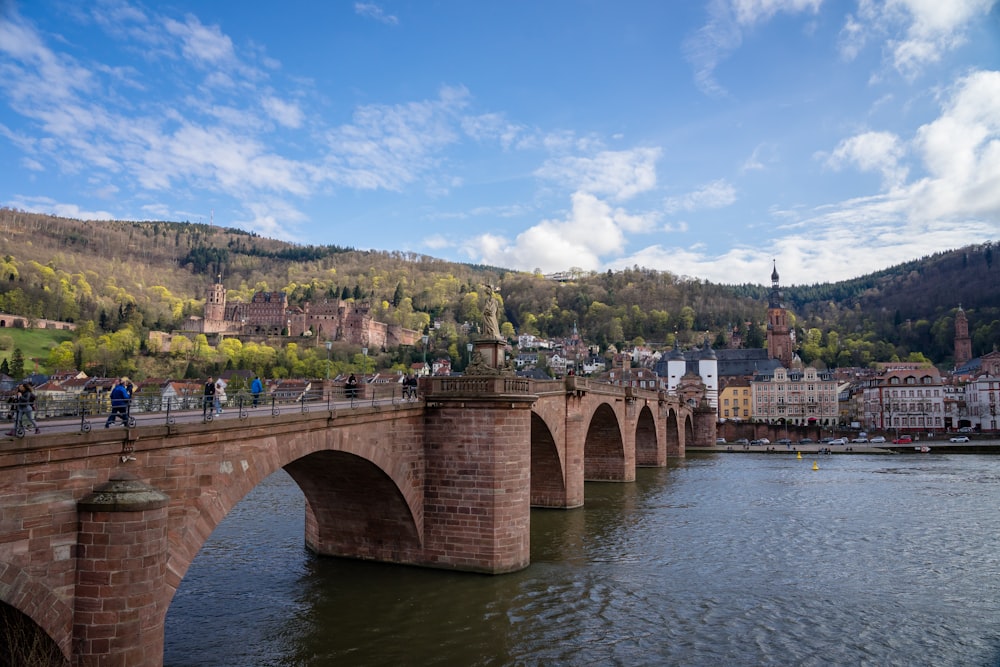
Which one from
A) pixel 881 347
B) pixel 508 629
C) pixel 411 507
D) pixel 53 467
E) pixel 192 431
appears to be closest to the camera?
pixel 53 467

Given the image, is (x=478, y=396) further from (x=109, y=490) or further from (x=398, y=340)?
(x=398, y=340)

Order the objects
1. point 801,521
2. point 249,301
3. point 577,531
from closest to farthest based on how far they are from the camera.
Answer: point 577,531
point 801,521
point 249,301

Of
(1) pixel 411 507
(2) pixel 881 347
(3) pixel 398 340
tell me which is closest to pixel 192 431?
(1) pixel 411 507

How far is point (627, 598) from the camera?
1888 cm

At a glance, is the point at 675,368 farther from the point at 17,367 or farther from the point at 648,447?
the point at 17,367

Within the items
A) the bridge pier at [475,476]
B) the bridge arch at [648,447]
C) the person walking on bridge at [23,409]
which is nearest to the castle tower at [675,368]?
the bridge arch at [648,447]

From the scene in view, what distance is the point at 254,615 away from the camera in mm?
16656

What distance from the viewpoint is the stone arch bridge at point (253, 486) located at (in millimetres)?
9672

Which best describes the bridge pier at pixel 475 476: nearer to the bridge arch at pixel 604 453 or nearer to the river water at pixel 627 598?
the river water at pixel 627 598

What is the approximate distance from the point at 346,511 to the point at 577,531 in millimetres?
10288

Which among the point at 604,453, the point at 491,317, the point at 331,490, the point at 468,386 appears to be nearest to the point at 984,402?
the point at 604,453

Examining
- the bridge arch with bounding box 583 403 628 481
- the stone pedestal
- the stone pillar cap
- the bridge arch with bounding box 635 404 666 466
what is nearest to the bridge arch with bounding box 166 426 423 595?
the stone pillar cap

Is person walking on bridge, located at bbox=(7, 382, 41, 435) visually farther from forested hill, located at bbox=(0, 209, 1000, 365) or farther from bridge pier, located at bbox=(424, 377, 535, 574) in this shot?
forested hill, located at bbox=(0, 209, 1000, 365)

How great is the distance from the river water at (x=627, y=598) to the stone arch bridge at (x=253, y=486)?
126 cm
